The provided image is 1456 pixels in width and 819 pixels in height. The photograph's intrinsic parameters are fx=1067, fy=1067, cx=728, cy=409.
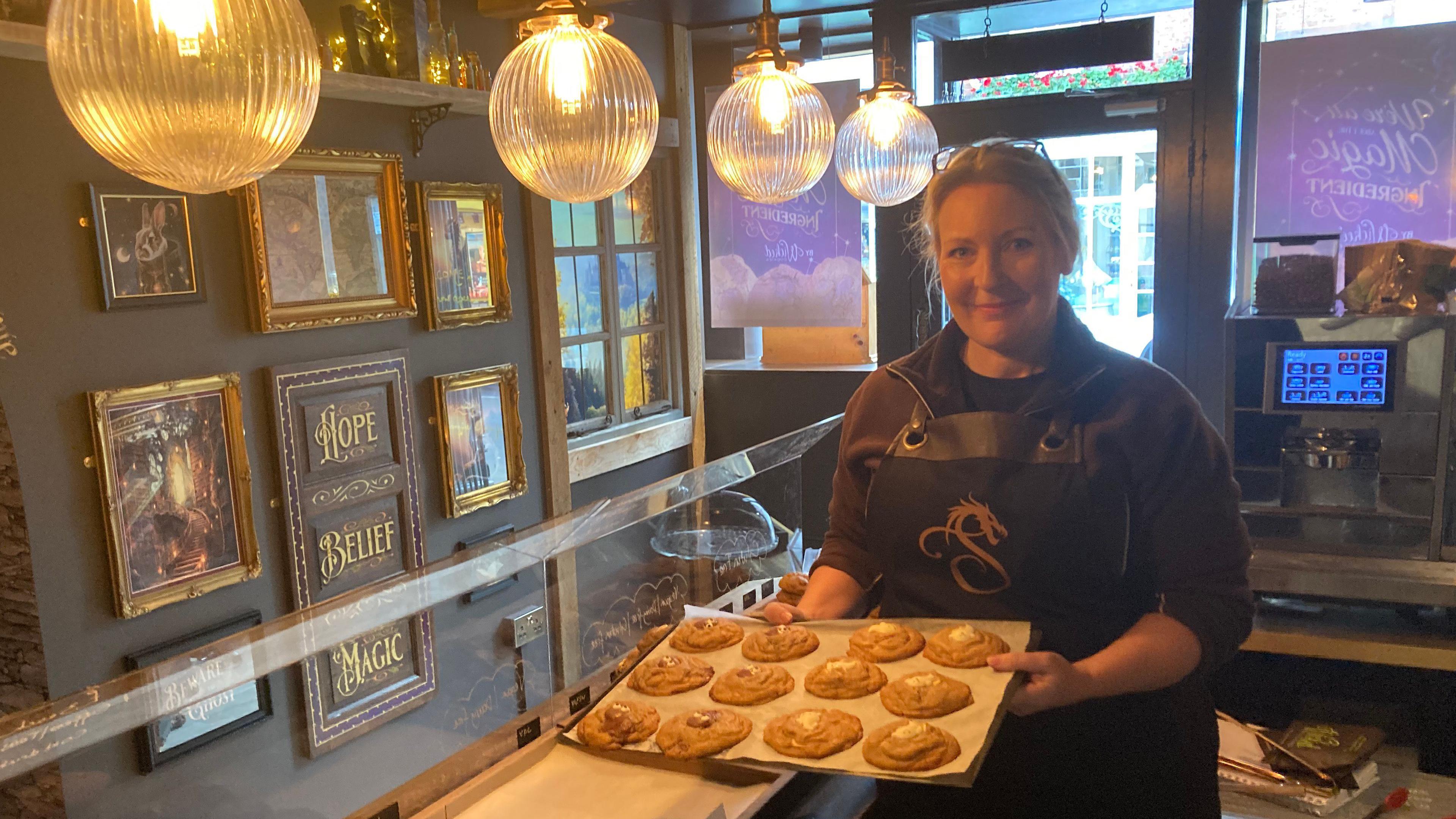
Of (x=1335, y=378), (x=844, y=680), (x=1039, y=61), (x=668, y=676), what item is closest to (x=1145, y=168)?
(x=1039, y=61)

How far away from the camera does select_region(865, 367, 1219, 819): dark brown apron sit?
1.65 metres

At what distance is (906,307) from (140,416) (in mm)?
3131

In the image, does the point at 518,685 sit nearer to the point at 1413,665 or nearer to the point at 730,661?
the point at 730,661

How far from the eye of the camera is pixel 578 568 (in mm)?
1874

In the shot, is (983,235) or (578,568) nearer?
(983,235)

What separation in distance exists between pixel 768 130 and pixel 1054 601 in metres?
1.22

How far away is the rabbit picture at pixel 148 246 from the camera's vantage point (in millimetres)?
2699

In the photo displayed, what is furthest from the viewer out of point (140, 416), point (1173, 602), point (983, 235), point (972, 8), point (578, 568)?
point (972, 8)

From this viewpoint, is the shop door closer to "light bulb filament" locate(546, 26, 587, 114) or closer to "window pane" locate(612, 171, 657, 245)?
"window pane" locate(612, 171, 657, 245)

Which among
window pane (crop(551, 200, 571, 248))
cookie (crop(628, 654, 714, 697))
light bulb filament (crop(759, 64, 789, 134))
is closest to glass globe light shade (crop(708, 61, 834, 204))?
light bulb filament (crop(759, 64, 789, 134))

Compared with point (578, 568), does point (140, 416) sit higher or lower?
higher

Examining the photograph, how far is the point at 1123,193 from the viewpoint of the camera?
4.27 metres

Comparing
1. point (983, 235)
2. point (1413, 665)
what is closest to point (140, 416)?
point (983, 235)

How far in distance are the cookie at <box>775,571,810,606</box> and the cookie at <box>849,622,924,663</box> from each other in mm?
577
